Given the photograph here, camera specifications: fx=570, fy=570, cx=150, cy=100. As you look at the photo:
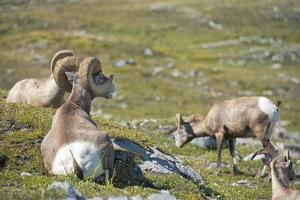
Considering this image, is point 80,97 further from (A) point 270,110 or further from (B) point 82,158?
(A) point 270,110

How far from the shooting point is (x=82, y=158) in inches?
524

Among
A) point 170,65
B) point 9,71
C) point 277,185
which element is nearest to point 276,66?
point 170,65

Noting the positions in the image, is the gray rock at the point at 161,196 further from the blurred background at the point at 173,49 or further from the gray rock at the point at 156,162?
the blurred background at the point at 173,49

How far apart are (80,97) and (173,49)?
383ft

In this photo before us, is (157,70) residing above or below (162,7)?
above

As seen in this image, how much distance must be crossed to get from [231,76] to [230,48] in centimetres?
4610

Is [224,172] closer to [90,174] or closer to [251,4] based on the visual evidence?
[90,174]

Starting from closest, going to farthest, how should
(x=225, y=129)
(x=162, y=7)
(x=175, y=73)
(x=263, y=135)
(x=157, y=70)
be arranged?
(x=263, y=135)
(x=225, y=129)
(x=175, y=73)
(x=157, y=70)
(x=162, y=7)

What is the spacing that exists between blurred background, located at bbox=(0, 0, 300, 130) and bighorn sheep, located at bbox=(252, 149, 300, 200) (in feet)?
56.3

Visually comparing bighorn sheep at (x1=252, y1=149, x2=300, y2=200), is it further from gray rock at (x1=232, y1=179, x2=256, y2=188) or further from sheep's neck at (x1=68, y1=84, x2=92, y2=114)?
sheep's neck at (x1=68, y1=84, x2=92, y2=114)

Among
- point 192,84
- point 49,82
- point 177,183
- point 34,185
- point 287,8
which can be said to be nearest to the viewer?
point 34,185

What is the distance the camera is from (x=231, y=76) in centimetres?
8394

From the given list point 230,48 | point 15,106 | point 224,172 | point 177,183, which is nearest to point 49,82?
point 15,106

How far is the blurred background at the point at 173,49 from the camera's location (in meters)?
69.1
